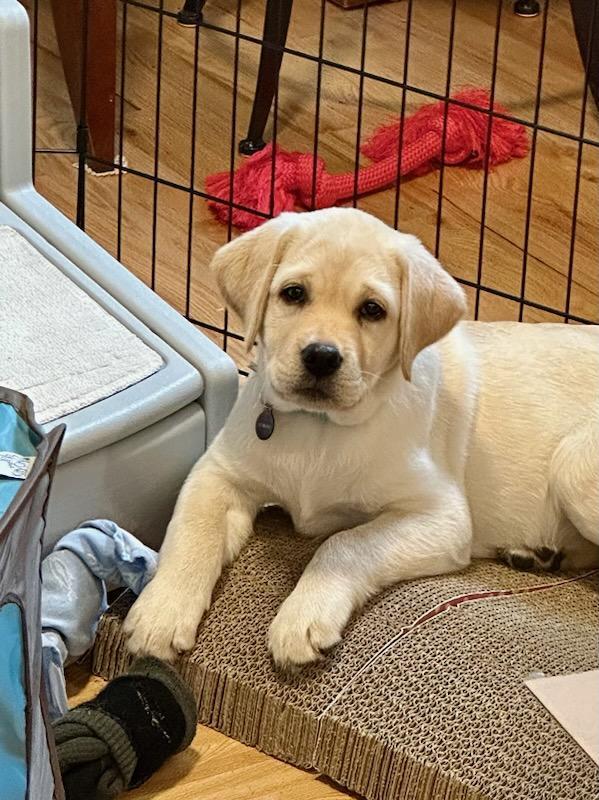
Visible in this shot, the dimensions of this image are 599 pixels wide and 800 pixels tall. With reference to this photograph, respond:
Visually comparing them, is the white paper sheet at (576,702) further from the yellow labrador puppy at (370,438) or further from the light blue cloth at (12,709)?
the light blue cloth at (12,709)

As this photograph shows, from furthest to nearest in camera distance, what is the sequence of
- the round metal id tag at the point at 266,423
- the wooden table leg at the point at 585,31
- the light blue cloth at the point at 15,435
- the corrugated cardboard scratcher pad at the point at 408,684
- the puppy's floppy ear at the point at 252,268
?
the wooden table leg at the point at 585,31
the round metal id tag at the point at 266,423
the puppy's floppy ear at the point at 252,268
the corrugated cardboard scratcher pad at the point at 408,684
the light blue cloth at the point at 15,435

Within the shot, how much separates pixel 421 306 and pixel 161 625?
1.75ft

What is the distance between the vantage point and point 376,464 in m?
2.02

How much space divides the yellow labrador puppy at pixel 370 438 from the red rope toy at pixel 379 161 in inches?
38.6

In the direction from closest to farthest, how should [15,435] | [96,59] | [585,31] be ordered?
[15,435] < [96,59] < [585,31]

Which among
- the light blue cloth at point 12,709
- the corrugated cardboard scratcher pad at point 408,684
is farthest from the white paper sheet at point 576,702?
the light blue cloth at point 12,709

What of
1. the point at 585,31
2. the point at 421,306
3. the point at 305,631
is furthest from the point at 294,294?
the point at 585,31

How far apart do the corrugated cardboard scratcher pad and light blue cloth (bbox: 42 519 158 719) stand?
0.04 m

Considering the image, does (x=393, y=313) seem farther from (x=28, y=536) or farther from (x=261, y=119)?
(x=261, y=119)

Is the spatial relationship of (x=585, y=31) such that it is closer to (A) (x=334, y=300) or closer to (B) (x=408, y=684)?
(A) (x=334, y=300)

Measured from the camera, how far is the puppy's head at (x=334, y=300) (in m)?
1.84

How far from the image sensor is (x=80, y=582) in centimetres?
196

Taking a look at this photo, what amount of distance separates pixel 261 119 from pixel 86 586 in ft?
5.56

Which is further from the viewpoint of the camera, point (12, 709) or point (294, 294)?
point (294, 294)
